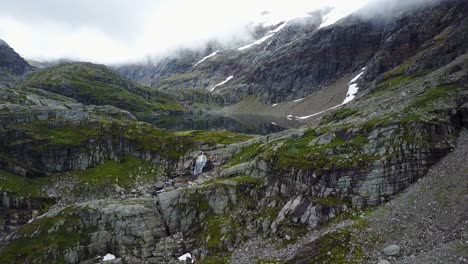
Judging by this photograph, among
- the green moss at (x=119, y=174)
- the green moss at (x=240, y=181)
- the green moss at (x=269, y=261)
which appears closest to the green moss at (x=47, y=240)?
the green moss at (x=240, y=181)

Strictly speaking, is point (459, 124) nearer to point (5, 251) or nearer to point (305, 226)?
point (305, 226)

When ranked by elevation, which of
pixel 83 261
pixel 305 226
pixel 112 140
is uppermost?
pixel 112 140

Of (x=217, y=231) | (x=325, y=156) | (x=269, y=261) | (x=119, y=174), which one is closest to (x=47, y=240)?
(x=217, y=231)

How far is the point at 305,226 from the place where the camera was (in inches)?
1710

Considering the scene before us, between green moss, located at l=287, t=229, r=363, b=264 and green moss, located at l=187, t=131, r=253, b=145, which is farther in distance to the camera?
green moss, located at l=187, t=131, r=253, b=145

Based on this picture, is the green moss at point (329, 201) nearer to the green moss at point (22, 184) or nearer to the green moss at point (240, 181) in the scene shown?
the green moss at point (240, 181)

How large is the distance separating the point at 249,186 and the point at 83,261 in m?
25.1

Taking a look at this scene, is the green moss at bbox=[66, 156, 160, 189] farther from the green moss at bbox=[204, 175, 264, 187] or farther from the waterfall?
the green moss at bbox=[204, 175, 264, 187]

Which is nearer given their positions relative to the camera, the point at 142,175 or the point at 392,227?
the point at 392,227

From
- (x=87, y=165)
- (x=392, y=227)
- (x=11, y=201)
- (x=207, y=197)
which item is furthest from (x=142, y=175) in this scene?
(x=392, y=227)

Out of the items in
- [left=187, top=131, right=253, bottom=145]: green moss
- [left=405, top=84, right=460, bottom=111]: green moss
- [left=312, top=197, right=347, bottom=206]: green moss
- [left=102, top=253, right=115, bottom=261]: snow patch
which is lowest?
[left=102, top=253, right=115, bottom=261]: snow patch

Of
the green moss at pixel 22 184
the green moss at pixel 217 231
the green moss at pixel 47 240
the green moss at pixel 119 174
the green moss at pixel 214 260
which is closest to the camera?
the green moss at pixel 214 260

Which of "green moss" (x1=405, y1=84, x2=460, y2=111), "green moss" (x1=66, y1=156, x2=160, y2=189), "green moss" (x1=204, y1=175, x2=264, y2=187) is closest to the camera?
"green moss" (x1=405, y1=84, x2=460, y2=111)

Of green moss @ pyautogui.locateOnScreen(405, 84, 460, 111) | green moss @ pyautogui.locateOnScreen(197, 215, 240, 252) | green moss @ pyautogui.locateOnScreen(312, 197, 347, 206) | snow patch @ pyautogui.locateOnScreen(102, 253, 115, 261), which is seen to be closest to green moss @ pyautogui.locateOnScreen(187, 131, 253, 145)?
green moss @ pyautogui.locateOnScreen(197, 215, 240, 252)
